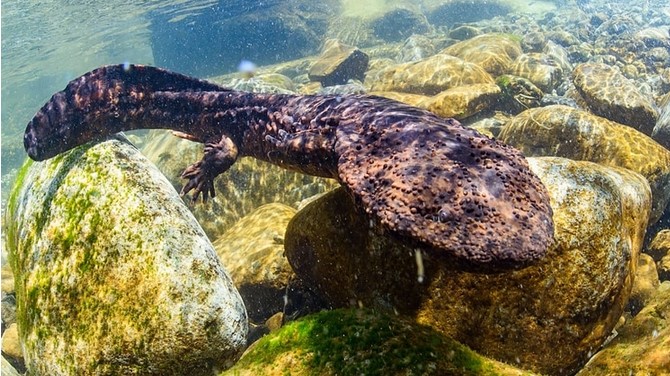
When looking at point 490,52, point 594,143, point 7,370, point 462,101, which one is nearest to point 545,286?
point 594,143

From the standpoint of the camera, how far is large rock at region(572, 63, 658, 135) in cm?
822

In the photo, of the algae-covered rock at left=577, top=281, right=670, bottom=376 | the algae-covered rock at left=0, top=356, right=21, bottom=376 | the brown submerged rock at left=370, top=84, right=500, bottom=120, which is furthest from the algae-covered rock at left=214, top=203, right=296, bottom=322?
the brown submerged rock at left=370, top=84, right=500, bottom=120

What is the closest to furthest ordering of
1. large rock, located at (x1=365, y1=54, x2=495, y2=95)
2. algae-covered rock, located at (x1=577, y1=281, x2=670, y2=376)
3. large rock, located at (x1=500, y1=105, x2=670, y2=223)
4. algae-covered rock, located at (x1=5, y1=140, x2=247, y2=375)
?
algae-covered rock, located at (x1=577, y1=281, x2=670, y2=376)
algae-covered rock, located at (x1=5, y1=140, x2=247, y2=375)
large rock, located at (x1=500, y1=105, x2=670, y2=223)
large rock, located at (x1=365, y1=54, x2=495, y2=95)

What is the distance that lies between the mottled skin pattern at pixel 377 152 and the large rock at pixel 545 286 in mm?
1016

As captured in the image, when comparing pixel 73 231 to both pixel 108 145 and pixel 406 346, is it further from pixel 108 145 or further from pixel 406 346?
pixel 406 346

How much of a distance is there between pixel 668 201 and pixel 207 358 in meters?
7.03

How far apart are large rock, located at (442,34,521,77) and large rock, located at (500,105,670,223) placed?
548 cm

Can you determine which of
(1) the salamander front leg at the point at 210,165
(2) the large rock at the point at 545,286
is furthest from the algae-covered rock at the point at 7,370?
(2) the large rock at the point at 545,286

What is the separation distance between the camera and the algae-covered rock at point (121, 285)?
11.7 ft

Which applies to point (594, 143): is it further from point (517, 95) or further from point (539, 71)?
point (539, 71)

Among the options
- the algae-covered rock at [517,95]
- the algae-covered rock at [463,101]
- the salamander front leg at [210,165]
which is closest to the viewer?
the salamander front leg at [210,165]

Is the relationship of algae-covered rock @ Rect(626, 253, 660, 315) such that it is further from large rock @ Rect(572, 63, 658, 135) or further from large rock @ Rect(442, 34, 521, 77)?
large rock @ Rect(442, 34, 521, 77)

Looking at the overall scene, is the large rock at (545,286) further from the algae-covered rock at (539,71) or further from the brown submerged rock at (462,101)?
the algae-covered rock at (539,71)

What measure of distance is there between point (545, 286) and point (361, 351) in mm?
1948
